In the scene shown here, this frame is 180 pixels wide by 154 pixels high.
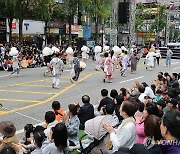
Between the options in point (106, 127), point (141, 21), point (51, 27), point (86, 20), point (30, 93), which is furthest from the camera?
point (141, 21)

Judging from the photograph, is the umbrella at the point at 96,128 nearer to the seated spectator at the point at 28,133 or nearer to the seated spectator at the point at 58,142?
the seated spectator at the point at 58,142

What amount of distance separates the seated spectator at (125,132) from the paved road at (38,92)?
4625mm

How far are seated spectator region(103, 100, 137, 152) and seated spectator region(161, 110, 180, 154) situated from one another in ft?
3.30

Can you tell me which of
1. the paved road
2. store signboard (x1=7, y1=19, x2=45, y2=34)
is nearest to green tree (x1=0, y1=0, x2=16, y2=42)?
store signboard (x1=7, y1=19, x2=45, y2=34)

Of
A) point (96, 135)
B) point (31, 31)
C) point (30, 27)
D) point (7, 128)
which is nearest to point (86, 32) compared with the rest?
point (31, 31)

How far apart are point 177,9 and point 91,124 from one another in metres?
45.4

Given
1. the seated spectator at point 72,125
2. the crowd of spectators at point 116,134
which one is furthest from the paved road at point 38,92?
the crowd of spectators at point 116,134

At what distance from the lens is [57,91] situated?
15812mm

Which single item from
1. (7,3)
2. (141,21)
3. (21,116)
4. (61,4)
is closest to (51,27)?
(61,4)

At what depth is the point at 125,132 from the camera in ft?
16.3

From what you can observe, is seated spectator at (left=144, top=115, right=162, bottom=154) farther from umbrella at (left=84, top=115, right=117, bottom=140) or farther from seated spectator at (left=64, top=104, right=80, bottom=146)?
seated spectator at (left=64, top=104, right=80, bottom=146)

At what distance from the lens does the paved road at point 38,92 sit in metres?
11.2

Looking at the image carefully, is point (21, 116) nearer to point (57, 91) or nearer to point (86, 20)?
point (57, 91)

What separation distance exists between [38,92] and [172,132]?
476 inches
